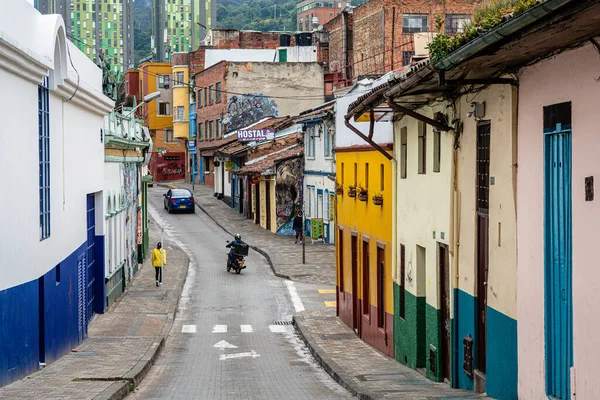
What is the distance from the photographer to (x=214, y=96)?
62.4 m

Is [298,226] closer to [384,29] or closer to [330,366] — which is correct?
[384,29]

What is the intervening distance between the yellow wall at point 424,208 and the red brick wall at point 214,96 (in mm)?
43622

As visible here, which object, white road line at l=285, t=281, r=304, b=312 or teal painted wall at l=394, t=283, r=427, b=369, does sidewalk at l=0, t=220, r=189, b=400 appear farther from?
teal painted wall at l=394, t=283, r=427, b=369

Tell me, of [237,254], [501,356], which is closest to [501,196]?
[501,356]

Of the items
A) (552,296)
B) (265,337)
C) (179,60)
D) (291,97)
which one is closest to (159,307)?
(265,337)

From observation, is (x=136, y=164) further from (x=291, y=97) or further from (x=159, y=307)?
(x=291, y=97)

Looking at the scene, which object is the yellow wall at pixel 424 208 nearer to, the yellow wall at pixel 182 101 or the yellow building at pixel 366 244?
the yellow building at pixel 366 244

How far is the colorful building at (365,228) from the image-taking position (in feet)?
58.4

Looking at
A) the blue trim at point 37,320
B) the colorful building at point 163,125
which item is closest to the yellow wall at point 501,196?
the blue trim at point 37,320

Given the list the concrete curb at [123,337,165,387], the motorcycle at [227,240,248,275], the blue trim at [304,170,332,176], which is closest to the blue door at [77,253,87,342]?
the concrete curb at [123,337,165,387]

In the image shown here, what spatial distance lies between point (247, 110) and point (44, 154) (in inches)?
1782

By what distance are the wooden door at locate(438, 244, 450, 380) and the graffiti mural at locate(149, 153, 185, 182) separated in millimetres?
67449

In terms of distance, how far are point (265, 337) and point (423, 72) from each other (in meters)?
12.3

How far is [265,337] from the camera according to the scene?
870 inches
